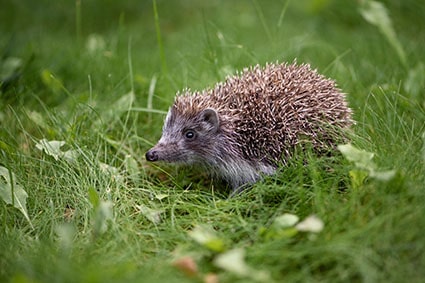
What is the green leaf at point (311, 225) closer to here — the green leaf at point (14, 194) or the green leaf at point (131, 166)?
A: the green leaf at point (131, 166)

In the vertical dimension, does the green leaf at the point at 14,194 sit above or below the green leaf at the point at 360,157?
below

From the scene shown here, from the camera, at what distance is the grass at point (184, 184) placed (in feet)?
10.9

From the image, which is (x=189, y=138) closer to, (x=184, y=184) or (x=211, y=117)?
(x=211, y=117)

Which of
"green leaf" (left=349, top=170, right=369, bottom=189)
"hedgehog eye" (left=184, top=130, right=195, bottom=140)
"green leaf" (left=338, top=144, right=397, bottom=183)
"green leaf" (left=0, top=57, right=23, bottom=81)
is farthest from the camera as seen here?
"green leaf" (left=0, top=57, right=23, bottom=81)

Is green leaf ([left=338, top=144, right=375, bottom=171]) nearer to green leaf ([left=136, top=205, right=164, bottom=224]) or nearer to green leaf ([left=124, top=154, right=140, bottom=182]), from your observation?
green leaf ([left=136, top=205, right=164, bottom=224])

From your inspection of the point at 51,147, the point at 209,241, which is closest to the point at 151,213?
the point at 209,241

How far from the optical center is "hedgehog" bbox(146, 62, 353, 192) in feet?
14.9

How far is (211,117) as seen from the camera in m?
4.69

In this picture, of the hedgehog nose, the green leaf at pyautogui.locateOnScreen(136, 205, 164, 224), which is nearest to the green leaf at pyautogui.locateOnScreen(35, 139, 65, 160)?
the hedgehog nose

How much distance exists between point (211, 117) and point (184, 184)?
720 mm

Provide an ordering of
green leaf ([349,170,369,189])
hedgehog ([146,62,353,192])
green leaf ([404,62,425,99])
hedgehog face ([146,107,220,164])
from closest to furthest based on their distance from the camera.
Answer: green leaf ([349,170,369,189]) < hedgehog ([146,62,353,192]) < hedgehog face ([146,107,220,164]) < green leaf ([404,62,425,99])

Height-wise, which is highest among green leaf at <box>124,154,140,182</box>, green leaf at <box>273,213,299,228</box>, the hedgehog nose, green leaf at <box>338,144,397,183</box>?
green leaf at <box>338,144,397,183</box>

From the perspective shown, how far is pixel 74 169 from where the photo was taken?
4.66m

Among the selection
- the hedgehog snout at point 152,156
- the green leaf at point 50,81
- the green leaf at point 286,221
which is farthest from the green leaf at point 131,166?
the green leaf at point 286,221
